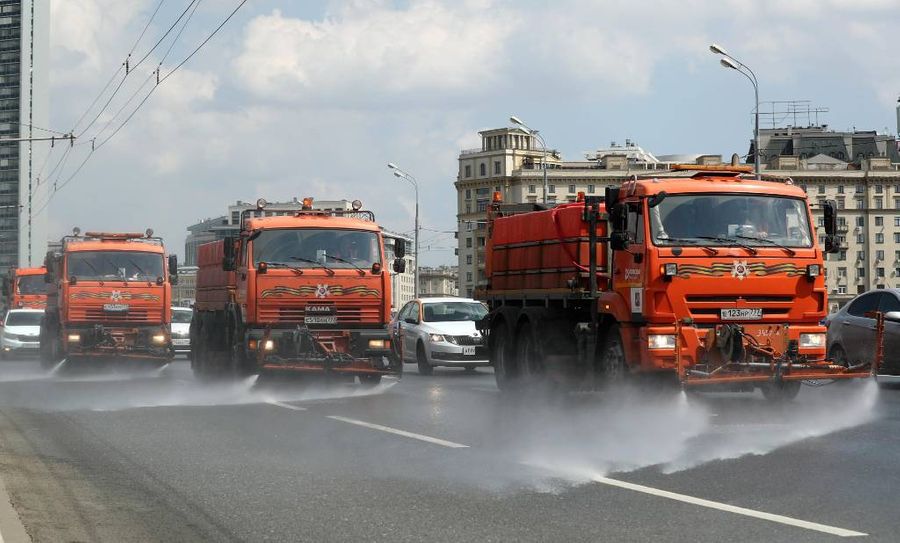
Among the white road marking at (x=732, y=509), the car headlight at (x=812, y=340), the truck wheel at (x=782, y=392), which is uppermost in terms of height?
the car headlight at (x=812, y=340)

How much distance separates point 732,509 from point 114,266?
2223cm

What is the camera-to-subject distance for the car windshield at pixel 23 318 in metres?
40.0

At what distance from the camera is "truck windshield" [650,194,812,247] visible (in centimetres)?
1462

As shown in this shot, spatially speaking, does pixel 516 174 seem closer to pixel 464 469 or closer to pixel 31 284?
pixel 31 284

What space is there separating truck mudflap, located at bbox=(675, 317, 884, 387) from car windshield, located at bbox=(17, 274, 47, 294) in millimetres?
36926

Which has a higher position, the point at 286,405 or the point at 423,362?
the point at 423,362

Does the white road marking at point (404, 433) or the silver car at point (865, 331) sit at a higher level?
the silver car at point (865, 331)

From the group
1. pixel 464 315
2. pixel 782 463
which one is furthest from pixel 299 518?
pixel 464 315

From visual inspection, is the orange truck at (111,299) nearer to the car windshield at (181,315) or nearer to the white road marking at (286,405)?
the white road marking at (286,405)

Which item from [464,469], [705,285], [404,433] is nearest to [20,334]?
[404,433]

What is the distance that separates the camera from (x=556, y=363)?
16.9 meters

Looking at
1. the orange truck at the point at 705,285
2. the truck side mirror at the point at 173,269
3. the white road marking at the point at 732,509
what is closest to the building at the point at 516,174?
the truck side mirror at the point at 173,269

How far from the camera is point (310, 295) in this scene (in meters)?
20.3

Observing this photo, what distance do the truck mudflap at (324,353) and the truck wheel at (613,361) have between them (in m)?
5.23
